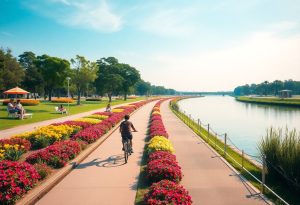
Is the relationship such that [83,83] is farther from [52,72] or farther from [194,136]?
[194,136]

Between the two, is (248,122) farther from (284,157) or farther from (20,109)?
(284,157)

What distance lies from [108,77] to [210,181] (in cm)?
6368

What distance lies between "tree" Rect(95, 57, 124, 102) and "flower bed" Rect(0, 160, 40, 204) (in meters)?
63.2

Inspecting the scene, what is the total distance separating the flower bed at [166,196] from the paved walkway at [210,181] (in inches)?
30.9

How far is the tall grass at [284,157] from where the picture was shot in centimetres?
931

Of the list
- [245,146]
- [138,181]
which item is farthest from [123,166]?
[245,146]

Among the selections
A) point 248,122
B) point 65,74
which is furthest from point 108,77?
point 248,122

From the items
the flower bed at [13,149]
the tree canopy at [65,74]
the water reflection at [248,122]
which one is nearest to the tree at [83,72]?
the tree canopy at [65,74]

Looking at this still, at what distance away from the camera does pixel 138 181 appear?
30.2 ft

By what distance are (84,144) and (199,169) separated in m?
6.19

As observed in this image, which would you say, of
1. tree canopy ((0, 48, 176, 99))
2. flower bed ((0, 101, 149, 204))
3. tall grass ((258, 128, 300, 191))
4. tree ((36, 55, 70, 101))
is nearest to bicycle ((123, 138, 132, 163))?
flower bed ((0, 101, 149, 204))

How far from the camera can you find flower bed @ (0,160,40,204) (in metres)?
6.81

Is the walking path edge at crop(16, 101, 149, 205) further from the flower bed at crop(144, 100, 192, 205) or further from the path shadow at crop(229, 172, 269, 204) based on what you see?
the path shadow at crop(229, 172, 269, 204)

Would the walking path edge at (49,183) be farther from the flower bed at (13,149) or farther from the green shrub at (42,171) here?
the flower bed at (13,149)
